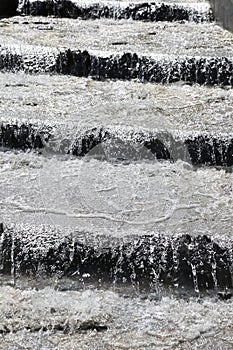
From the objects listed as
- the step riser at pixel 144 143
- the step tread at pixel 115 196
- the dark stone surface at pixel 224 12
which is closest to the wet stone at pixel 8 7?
the dark stone surface at pixel 224 12

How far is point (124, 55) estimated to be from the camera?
13.3ft

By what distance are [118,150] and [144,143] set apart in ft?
0.47

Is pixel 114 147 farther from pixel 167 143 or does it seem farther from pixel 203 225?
pixel 203 225

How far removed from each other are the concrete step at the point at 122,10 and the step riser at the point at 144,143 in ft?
6.72

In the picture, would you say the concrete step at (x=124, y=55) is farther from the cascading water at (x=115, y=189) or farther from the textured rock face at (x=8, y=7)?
the textured rock face at (x=8, y=7)

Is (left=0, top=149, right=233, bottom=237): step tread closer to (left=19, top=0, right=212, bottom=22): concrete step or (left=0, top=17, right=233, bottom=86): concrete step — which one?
(left=0, top=17, right=233, bottom=86): concrete step

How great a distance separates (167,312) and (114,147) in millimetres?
1136

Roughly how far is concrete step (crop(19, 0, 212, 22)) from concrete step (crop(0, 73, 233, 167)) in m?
1.35

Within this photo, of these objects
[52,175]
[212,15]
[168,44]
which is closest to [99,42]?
[168,44]

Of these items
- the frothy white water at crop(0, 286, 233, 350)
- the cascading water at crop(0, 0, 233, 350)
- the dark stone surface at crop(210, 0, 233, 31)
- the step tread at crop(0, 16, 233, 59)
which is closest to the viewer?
the frothy white water at crop(0, 286, 233, 350)

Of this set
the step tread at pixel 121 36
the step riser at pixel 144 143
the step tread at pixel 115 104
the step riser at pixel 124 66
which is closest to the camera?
the step riser at pixel 144 143

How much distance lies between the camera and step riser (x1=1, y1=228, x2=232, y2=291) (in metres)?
2.60

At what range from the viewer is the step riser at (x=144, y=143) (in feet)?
10.8

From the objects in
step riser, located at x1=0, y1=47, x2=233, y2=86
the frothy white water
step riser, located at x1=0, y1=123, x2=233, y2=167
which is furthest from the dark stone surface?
the frothy white water
